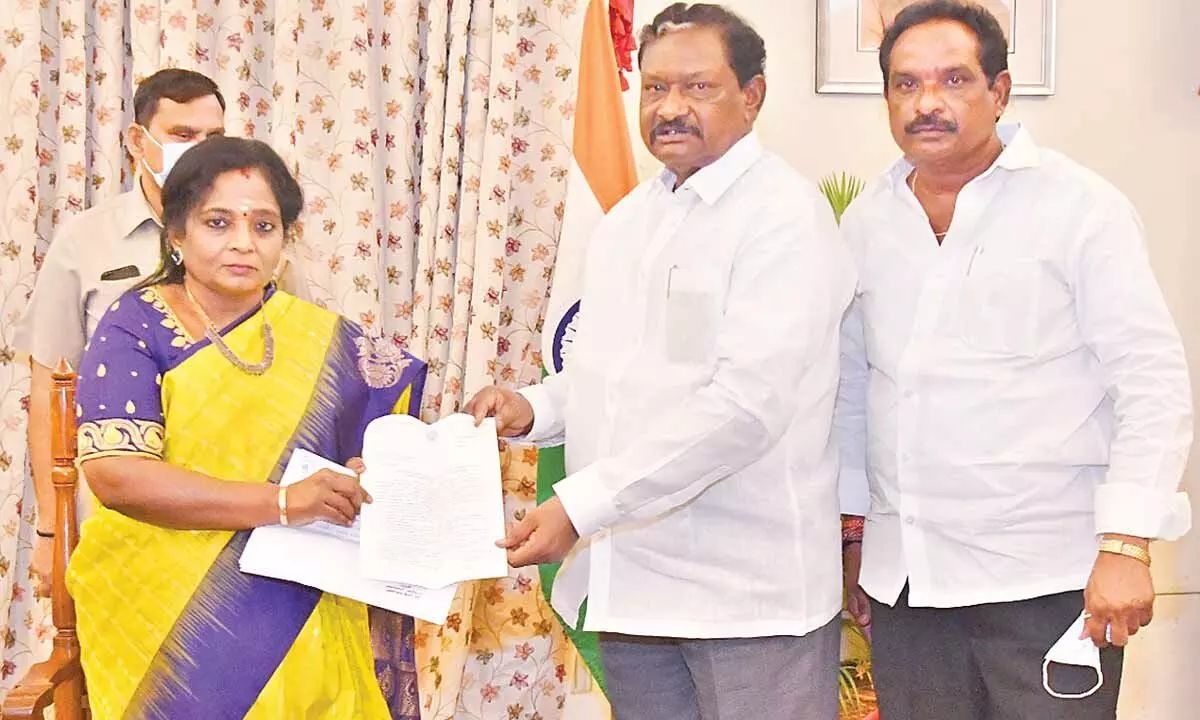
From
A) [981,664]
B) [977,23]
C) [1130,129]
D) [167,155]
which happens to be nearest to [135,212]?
[167,155]

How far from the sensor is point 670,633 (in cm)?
181

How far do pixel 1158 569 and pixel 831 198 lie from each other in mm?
1446

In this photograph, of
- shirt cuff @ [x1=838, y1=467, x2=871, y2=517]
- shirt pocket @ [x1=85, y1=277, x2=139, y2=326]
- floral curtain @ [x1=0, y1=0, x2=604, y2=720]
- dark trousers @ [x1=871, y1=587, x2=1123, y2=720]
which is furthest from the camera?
floral curtain @ [x1=0, y1=0, x2=604, y2=720]

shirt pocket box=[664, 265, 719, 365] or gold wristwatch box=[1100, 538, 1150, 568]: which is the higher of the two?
shirt pocket box=[664, 265, 719, 365]

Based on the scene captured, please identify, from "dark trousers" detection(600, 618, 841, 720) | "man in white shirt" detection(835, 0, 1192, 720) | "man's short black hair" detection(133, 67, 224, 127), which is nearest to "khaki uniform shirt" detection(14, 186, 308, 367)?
"man's short black hair" detection(133, 67, 224, 127)

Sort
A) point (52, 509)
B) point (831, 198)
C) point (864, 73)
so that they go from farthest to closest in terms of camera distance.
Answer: point (864, 73)
point (831, 198)
point (52, 509)

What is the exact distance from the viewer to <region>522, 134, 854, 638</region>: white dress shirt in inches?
69.1

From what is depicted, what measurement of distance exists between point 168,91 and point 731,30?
1.28 metres

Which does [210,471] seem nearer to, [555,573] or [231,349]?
[231,349]

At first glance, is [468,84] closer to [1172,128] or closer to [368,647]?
[368,647]

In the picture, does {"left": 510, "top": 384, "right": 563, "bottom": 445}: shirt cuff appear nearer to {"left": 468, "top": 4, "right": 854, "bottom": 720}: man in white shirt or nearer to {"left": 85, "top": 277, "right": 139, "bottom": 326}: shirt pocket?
{"left": 468, "top": 4, "right": 854, "bottom": 720}: man in white shirt

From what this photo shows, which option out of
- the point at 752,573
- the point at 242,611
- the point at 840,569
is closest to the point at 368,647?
the point at 242,611

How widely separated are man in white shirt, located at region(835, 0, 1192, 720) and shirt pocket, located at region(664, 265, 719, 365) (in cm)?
29

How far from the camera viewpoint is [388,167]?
314cm
